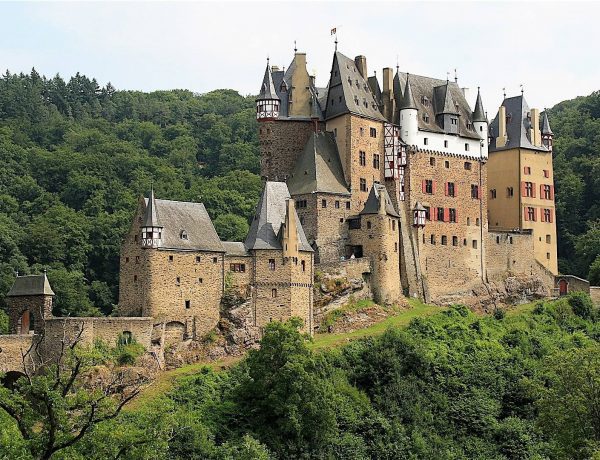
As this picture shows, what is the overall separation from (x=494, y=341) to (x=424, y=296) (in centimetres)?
609

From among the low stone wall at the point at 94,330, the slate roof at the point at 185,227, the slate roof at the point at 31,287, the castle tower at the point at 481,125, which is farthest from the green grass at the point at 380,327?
the slate roof at the point at 31,287

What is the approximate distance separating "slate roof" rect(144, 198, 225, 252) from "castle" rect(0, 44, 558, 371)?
0.26 feet

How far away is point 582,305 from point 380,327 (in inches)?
619

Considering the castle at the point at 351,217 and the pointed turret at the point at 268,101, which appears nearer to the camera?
the castle at the point at 351,217

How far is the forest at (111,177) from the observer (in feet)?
283

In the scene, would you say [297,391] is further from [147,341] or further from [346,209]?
[346,209]

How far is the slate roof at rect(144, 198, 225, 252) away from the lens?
60.1 metres

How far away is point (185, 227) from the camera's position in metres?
61.2

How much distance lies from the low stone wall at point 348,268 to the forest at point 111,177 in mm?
21119

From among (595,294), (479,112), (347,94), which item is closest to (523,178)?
(479,112)

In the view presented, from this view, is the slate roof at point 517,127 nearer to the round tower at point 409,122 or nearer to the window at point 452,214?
the window at point 452,214

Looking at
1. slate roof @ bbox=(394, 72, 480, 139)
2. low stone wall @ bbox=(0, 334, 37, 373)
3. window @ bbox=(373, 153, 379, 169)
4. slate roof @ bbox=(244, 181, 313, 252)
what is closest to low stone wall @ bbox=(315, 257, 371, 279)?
slate roof @ bbox=(244, 181, 313, 252)

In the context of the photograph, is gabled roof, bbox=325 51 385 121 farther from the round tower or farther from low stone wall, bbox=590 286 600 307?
low stone wall, bbox=590 286 600 307

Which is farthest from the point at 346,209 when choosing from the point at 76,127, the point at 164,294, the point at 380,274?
the point at 76,127
